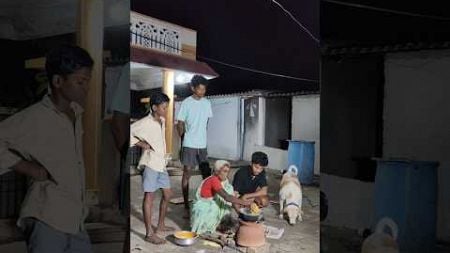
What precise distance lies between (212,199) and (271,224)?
33cm

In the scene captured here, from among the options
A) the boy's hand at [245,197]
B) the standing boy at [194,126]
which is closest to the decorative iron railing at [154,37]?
the standing boy at [194,126]

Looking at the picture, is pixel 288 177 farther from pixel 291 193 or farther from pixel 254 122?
pixel 254 122

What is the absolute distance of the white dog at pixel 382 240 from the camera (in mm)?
1655

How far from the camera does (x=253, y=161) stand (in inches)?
68.2

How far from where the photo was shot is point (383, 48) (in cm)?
169

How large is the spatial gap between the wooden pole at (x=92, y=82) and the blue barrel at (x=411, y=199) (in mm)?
1326

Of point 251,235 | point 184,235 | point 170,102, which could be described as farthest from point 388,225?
point 170,102

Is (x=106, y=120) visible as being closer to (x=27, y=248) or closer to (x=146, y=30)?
(x=146, y=30)

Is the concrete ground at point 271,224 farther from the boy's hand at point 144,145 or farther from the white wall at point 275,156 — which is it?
the boy's hand at point 144,145

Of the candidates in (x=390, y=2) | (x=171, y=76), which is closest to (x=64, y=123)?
(x=171, y=76)

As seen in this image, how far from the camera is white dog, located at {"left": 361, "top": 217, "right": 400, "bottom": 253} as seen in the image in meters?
1.65

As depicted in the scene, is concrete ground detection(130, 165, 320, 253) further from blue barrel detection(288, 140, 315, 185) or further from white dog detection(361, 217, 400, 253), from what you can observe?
white dog detection(361, 217, 400, 253)

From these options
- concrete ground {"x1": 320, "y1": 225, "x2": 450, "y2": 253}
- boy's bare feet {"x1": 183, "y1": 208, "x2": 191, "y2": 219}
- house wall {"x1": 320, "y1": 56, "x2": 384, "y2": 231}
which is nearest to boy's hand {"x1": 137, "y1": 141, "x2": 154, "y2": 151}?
boy's bare feet {"x1": 183, "y1": 208, "x2": 191, "y2": 219}

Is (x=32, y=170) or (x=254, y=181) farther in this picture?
(x=254, y=181)
